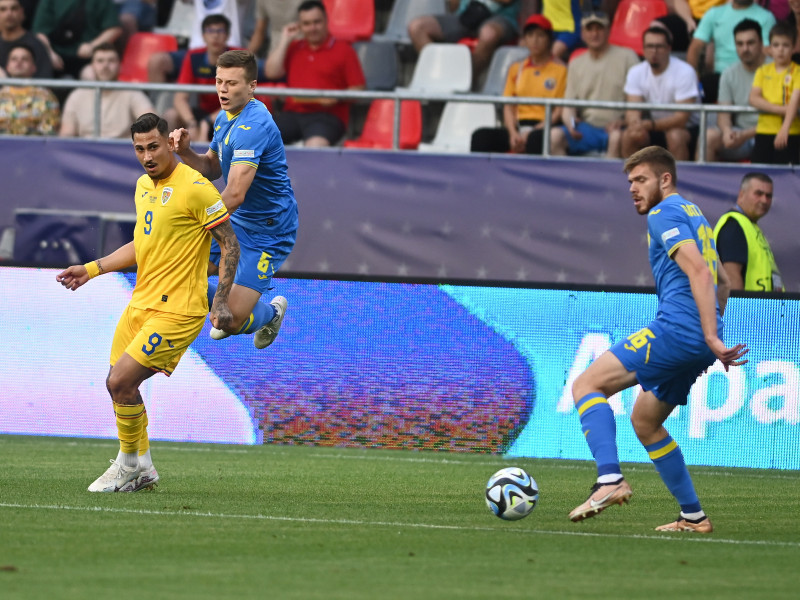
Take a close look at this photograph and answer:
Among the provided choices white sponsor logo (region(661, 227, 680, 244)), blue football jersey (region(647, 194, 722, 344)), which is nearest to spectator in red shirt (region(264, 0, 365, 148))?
blue football jersey (region(647, 194, 722, 344))

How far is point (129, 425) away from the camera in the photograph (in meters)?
8.34

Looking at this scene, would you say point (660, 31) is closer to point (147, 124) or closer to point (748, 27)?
point (748, 27)

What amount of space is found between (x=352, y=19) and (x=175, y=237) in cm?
930

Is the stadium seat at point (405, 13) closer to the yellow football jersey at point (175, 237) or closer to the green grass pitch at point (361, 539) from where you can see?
the green grass pitch at point (361, 539)

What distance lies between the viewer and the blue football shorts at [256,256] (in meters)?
9.39

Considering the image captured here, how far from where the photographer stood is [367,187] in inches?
576

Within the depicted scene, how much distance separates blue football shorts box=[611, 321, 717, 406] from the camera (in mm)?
7273

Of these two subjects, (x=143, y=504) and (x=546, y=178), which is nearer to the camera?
(x=143, y=504)

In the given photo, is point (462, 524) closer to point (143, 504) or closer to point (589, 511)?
point (589, 511)

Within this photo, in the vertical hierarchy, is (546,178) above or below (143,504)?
above

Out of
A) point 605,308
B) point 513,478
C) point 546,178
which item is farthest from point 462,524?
point 546,178

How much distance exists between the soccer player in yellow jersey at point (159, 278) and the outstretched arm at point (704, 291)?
2.68m

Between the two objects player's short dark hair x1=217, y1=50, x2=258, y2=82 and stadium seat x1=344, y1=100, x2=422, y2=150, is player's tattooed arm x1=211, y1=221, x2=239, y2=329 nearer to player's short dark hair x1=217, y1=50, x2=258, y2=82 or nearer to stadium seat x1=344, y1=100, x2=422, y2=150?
player's short dark hair x1=217, y1=50, x2=258, y2=82

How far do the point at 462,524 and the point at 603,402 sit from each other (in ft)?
3.24
